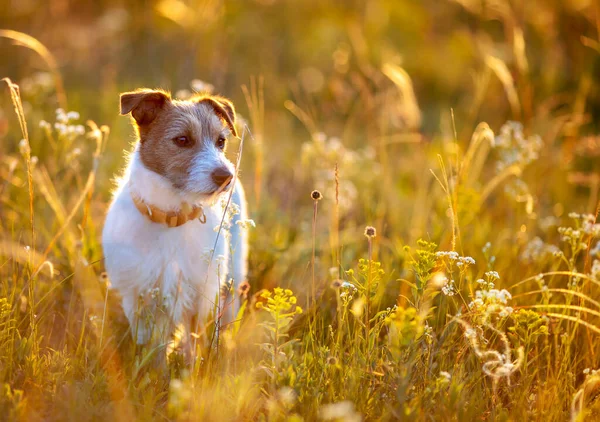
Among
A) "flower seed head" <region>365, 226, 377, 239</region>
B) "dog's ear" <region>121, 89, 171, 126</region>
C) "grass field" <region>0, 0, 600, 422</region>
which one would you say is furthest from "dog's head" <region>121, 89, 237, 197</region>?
"flower seed head" <region>365, 226, 377, 239</region>

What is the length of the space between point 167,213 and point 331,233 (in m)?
1.23

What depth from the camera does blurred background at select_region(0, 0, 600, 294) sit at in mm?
4926

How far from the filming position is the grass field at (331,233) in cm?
265

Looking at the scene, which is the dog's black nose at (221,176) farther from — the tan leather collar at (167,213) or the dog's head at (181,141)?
the tan leather collar at (167,213)

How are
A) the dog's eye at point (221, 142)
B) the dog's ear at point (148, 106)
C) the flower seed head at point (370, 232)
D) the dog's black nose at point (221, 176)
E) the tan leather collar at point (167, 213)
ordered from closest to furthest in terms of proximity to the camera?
the flower seed head at point (370, 232), the dog's black nose at point (221, 176), the tan leather collar at point (167, 213), the dog's ear at point (148, 106), the dog's eye at point (221, 142)

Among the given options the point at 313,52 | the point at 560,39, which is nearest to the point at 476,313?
the point at 560,39

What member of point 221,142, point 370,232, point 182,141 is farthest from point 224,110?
point 370,232

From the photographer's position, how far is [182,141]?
350 cm

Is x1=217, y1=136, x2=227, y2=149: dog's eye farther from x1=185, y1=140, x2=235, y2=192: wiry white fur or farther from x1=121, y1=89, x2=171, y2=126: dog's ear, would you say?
x1=121, y1=89, x2=171, y2=126: dog's ear

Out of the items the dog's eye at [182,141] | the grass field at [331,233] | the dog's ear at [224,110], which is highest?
the dog's ear at [224,110]

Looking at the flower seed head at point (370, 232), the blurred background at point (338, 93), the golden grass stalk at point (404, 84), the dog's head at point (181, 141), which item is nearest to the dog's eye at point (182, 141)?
the dog's head at point (181, 141)

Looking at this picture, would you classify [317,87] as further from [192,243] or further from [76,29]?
[192,243]

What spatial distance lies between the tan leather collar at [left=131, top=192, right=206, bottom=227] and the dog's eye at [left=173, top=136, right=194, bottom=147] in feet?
1.20

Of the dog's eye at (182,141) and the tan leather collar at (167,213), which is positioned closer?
the tan leather collar at (167,213)
